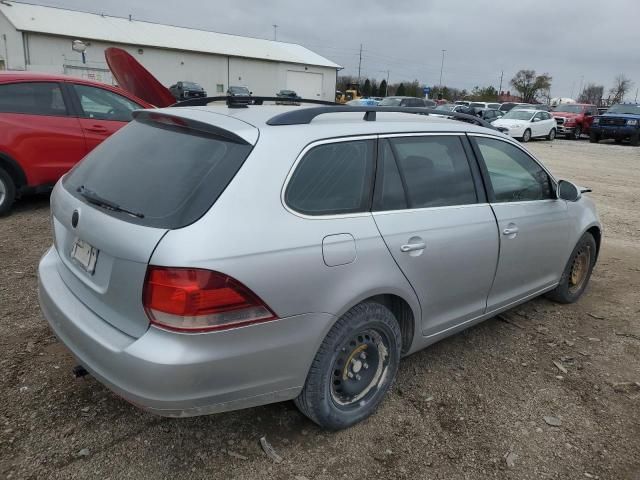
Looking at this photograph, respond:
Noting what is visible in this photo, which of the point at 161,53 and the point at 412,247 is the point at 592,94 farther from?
the point at 412,247

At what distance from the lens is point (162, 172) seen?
2424 millimetres

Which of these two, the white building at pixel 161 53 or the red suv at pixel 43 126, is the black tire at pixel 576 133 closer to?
the red suv at pixel 43 126

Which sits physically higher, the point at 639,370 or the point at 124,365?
the point at 124,365

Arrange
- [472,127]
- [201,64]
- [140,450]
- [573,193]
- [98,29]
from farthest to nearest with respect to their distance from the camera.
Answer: [201,64], [98,29], [573,193], [472,127], [140,450]

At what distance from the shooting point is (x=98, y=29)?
45562mm

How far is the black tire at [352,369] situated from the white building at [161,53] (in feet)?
141

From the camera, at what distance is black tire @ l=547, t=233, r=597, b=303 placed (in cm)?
447

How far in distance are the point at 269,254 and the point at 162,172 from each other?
68 cm

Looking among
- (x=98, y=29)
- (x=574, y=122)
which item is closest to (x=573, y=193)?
(x=574, y=122)

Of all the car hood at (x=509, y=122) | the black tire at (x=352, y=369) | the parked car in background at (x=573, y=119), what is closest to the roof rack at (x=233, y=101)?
the black tire at (x=352, y=369)

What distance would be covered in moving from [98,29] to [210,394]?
5108cm

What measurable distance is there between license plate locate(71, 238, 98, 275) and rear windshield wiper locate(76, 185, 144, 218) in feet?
0.65

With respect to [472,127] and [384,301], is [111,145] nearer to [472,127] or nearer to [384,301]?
[384,301]

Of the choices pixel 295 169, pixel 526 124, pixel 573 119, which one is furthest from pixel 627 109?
pixel 295 169
